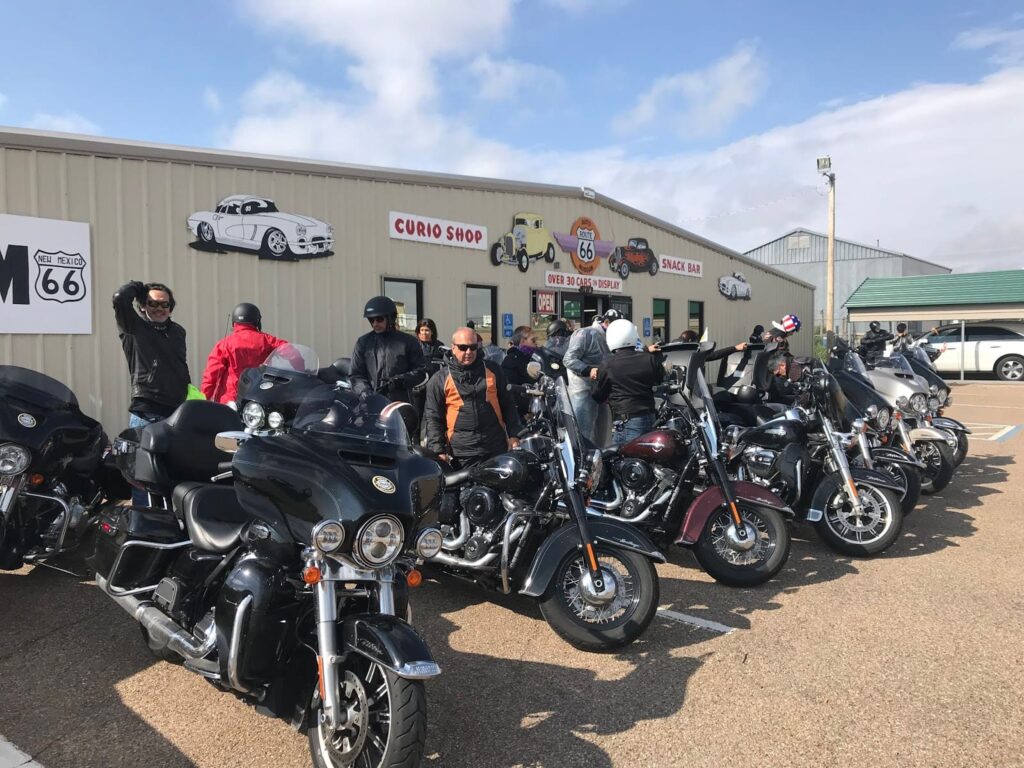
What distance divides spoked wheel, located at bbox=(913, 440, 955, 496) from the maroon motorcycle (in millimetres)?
3438

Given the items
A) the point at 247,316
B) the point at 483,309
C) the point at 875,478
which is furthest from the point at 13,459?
the point at 483,309

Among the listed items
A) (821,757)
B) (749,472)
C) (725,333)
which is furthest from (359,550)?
(725,333)

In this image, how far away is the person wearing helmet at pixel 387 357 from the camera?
6207mm

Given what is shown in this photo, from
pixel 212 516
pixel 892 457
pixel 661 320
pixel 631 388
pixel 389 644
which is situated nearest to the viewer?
pixel 389 644

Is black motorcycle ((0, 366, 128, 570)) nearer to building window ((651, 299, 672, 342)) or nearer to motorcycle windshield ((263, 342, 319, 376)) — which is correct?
motorcycle windshield ((263, 342, 319, 376))

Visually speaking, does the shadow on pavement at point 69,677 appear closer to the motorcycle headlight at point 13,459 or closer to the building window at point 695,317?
the motorcycle headlight at point 13,459

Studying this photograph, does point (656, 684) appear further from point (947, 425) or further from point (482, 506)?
point (947, 425)

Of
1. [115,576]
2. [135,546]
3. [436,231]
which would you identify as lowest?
[115,576]

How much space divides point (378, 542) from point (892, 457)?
509 centimetres

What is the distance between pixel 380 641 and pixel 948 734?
7.50ft

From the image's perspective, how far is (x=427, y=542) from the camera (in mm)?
2598

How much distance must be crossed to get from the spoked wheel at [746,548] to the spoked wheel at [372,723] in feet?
8.96

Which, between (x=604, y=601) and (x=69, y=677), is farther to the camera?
(x=604, y=601)

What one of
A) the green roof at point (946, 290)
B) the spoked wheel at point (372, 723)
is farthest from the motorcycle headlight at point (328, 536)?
the green roof at point (946, 290)
